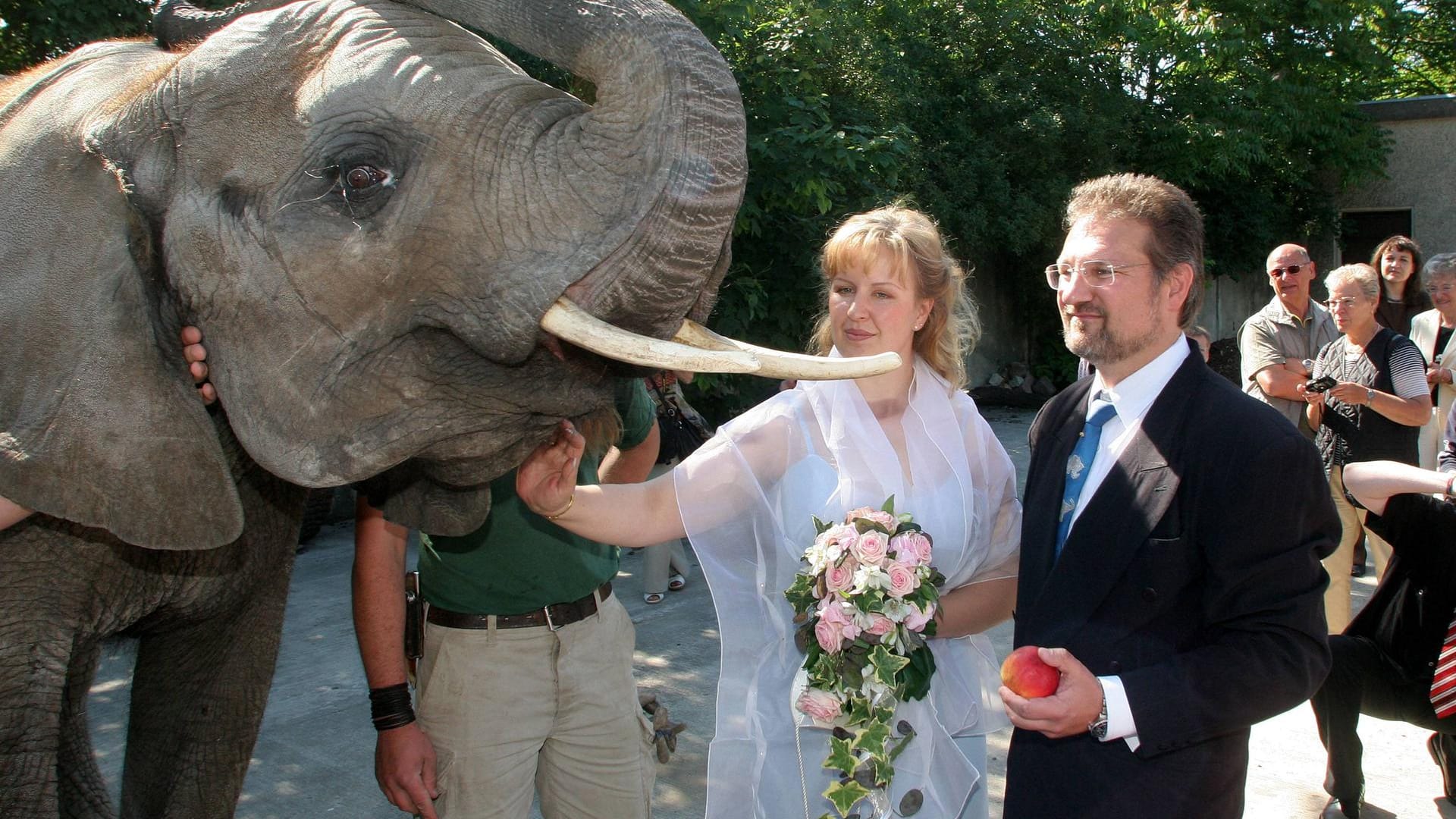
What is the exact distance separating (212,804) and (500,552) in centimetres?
105

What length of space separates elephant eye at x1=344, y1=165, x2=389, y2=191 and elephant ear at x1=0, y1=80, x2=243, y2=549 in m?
0.46

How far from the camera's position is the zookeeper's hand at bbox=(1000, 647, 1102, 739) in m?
2.44

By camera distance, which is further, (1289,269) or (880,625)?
(1289,269)

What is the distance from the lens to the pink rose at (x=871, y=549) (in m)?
2.67

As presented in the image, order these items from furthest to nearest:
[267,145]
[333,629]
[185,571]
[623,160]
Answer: [333,629] < [185,571] < [267,145] < [623,160]

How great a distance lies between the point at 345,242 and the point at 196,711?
1.72m

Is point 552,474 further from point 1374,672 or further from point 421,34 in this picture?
point 1374,672

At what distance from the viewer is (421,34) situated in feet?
7.16

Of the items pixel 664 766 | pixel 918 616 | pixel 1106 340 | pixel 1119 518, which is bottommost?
pixel 664 766

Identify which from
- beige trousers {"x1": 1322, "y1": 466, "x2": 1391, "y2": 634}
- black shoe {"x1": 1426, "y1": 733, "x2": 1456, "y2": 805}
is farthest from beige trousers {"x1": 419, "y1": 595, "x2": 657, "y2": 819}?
beige trousers {"x1": 1322, "y1": 466, "x2": 1391, "y2": 634}

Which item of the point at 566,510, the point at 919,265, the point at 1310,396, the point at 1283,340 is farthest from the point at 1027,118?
the point at 566,510

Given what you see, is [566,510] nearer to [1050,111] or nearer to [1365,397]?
[1365,397]

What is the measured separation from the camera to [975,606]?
3.12 m

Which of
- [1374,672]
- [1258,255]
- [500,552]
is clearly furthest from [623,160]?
[1258,255]
